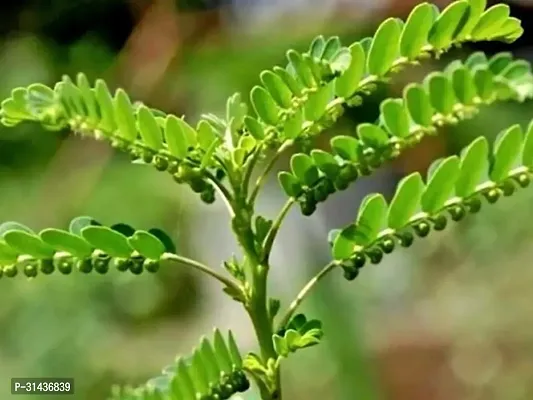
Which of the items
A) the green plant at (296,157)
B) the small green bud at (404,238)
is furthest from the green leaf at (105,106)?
the small green bud at (404,238)

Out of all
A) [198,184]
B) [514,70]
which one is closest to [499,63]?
[514,70]

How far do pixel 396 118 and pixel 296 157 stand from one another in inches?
1.4

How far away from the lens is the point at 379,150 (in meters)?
0.33

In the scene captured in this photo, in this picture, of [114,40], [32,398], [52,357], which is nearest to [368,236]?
[32,398]

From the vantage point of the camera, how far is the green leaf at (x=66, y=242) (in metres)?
0.32

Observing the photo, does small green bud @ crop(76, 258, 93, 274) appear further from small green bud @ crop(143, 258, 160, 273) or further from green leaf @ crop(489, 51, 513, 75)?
green leaf @ crop(489, 51, 513, 75)

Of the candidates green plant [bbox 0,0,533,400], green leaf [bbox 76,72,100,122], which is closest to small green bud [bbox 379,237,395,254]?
green plant [bbox 0,0,533,400]

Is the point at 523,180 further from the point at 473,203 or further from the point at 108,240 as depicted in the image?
the point at 108,240

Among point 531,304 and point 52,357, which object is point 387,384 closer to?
point 531,304

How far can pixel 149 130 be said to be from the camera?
313 mm

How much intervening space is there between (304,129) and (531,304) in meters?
0.90

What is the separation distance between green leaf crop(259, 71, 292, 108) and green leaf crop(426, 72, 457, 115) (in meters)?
0.05

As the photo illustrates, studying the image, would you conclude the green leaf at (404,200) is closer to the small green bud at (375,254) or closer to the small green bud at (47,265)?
the small green bud at (375,254)

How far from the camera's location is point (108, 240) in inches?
12.8
